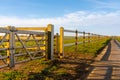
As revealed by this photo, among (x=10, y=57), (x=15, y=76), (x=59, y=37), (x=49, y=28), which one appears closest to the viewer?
(x=15, y=76)

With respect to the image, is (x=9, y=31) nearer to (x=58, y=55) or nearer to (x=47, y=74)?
(x=47, y=74)

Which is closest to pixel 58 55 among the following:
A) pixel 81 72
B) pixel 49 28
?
pixel 49 28

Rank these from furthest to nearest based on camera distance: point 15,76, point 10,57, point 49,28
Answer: point 49,28
point 10,57
point 15,76

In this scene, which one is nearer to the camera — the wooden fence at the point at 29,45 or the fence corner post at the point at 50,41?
the wooden fence at the point at 29,45

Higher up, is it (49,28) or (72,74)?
(49,28)

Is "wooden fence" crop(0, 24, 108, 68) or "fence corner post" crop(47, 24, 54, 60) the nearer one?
"wooden fence" crop(0, 24, 108, 68)

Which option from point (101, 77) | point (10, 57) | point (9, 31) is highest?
point (9, 31)

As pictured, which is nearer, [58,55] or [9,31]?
[9,31]

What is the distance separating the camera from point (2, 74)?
28.6 feet

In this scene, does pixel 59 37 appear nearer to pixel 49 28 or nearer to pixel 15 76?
pixel 49 28

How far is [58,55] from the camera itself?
580 inches

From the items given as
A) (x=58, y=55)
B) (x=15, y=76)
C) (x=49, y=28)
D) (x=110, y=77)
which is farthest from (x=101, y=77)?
(x=58, y=55)

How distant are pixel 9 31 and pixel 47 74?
71.4 inches

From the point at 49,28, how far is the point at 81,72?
12.6 feet
